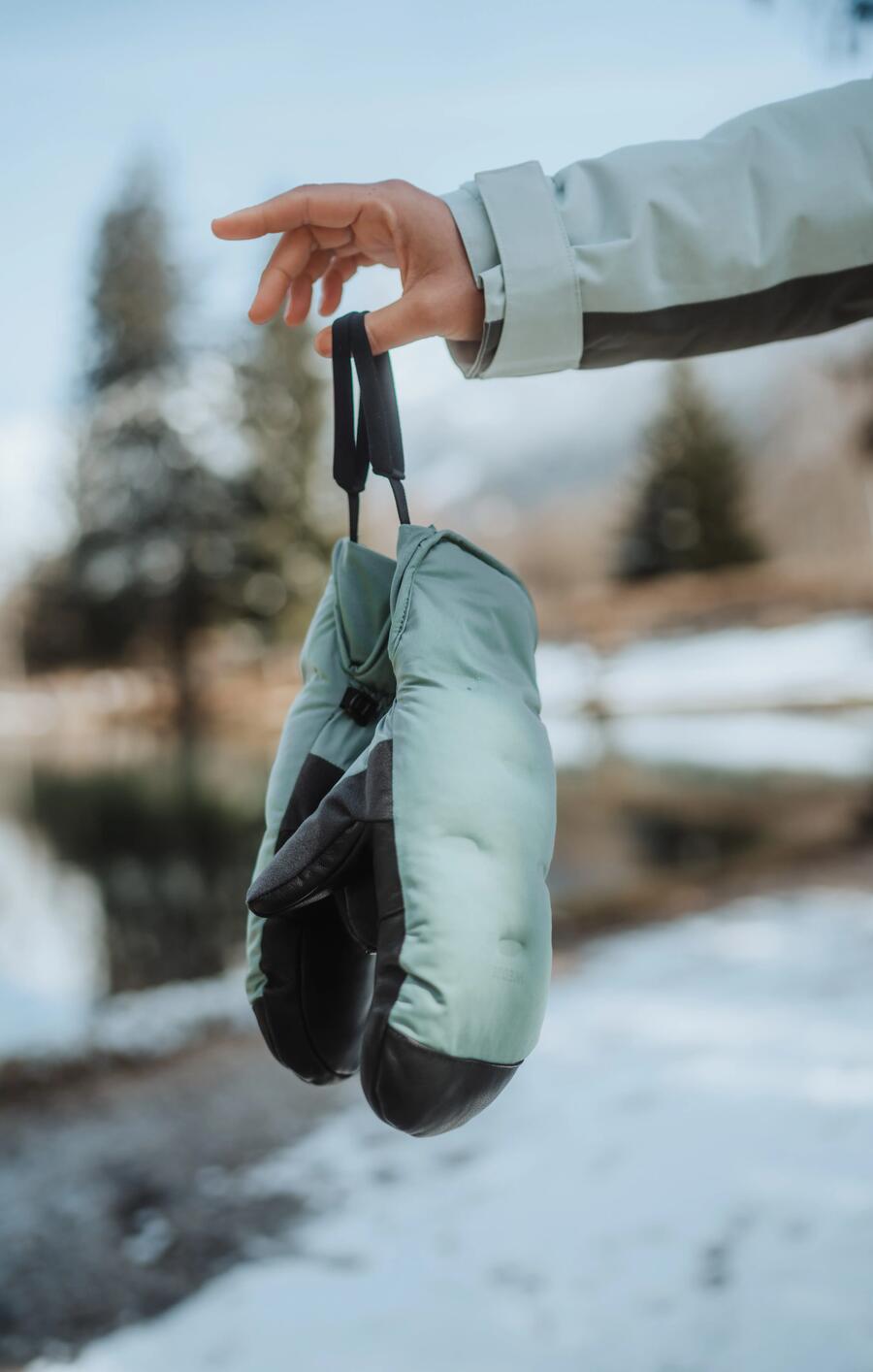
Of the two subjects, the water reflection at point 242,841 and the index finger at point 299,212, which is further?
the water reflection at point 242,841

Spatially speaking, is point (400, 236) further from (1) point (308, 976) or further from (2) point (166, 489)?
(2) point (166, 489)

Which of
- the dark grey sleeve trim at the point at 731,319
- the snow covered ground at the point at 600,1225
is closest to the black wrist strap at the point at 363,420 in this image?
the dark grey sleeve trim at the point at 731,319

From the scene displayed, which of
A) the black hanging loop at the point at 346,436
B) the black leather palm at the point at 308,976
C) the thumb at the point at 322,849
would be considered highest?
the black hanging loop at the point at 346,436

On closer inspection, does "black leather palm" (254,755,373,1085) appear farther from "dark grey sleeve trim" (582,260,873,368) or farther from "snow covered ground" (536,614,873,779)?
"snow covered ground" (536,614,873,779)

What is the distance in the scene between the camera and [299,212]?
1.09 metres

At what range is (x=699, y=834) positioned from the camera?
8172mm

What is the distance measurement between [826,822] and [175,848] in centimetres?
524

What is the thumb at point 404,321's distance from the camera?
104 centimetres

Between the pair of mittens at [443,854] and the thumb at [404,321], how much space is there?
0.20 metres

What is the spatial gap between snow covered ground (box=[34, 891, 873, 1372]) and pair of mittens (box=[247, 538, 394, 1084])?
4.54ft

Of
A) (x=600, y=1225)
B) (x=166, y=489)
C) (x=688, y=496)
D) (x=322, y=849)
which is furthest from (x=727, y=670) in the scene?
(x=322, y=849)

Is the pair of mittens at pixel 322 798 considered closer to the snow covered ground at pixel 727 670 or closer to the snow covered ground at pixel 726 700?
the snow covered ground at pixel 726 700

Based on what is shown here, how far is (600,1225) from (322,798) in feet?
6.51

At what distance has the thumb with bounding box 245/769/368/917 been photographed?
0.92 metres
